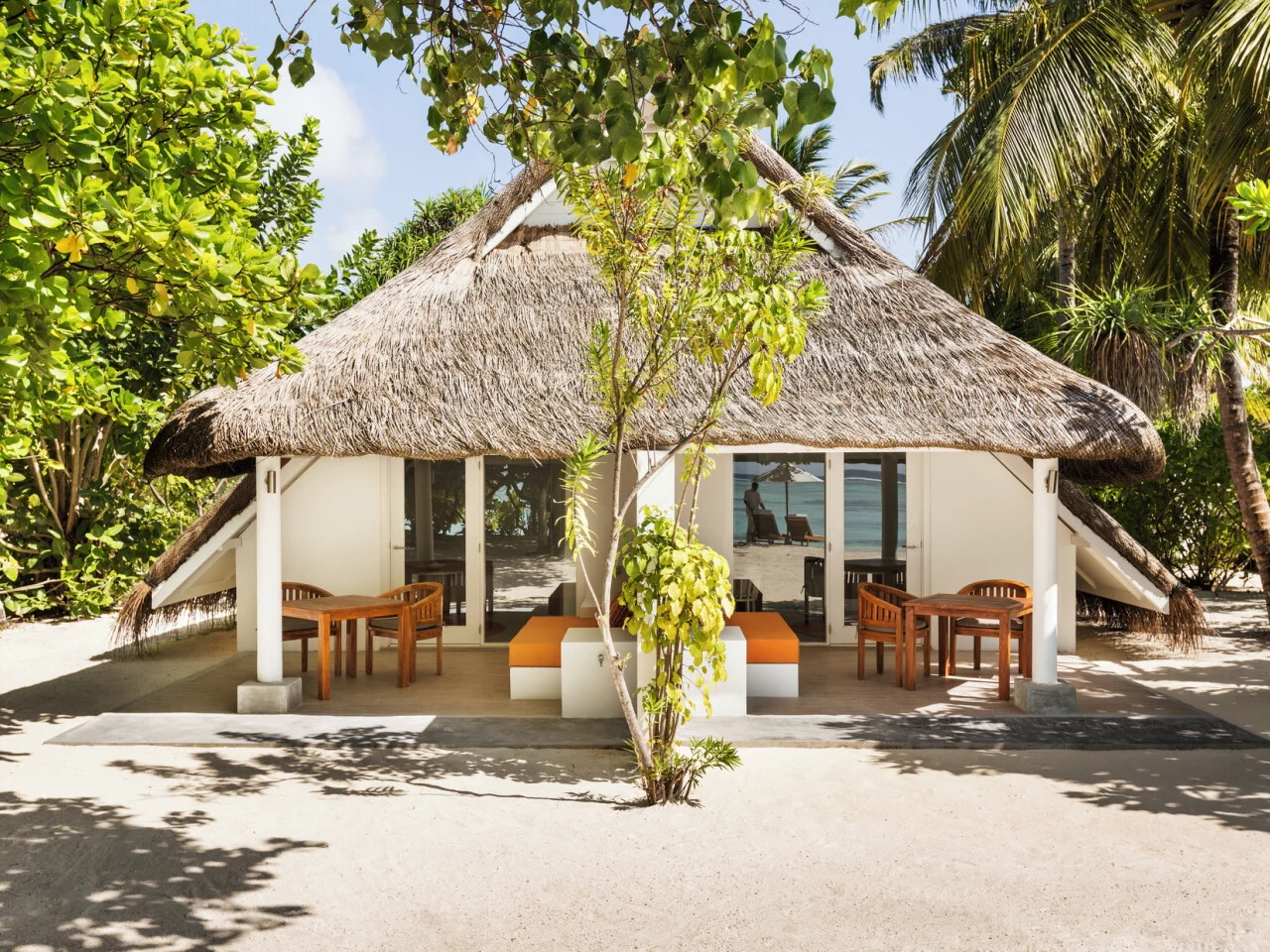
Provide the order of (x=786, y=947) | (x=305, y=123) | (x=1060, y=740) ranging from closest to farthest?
(x=786, y=947)
(x=1060, y=740)
(x=305, y=123)

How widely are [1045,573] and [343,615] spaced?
14.5ft

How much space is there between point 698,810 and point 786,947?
128 cm

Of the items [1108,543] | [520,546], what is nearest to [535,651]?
[520,546]

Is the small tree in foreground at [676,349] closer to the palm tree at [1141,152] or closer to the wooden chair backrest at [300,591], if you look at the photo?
the wooden chair backrest at [300,591]

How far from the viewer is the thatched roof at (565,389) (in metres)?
5.68

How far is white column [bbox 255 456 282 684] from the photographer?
596 cm

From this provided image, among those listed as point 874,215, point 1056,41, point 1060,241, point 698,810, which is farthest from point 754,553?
point 874,215

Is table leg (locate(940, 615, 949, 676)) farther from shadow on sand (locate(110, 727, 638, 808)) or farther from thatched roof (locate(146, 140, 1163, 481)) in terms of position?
shadow on sand (locate(110, 727, 638, 808))

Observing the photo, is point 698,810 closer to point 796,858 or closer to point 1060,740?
point 796,858

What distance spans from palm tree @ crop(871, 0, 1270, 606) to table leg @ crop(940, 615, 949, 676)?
2.58 metres

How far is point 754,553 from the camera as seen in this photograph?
27.6 ft

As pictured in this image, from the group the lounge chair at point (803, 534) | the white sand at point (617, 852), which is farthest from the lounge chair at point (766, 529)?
the white sand at point (617, 852)

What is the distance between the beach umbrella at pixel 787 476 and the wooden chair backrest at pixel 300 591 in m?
3.72

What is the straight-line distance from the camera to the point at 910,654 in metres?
6.55
